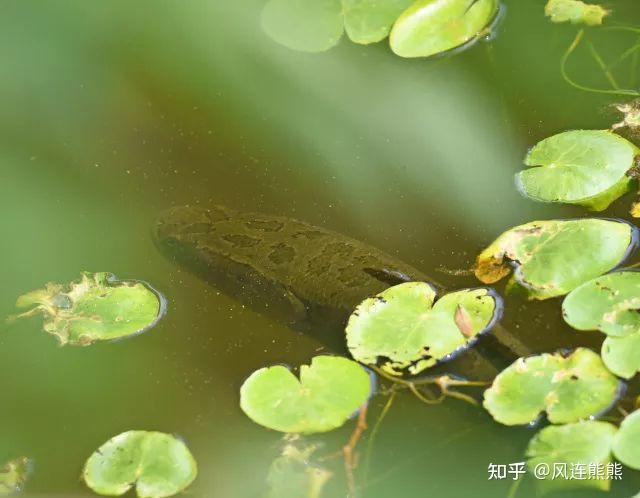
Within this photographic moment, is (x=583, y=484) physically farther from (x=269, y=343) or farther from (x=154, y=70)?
(x=154, y=70)

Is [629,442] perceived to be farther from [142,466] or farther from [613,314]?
[142,466]

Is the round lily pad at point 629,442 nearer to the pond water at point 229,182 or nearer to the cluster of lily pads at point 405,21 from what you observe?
the pond water at point 229,182

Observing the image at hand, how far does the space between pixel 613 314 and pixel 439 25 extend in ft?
4.31

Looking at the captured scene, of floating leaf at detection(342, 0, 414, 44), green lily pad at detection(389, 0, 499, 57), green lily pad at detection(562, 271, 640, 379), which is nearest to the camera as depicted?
green lily pad at detection(562, 271, 640, 379)

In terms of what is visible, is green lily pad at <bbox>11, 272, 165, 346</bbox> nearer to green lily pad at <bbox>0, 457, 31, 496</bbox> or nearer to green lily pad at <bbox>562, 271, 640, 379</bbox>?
green lily pad at <bbox>0, 457, 31, 496</bbox>

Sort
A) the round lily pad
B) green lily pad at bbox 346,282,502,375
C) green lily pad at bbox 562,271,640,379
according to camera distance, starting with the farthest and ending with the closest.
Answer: green lily pad at bbox 346,282,502,375
green lily pad at bbox 562,271,640,379
the round lily pad

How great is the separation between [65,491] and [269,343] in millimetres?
630

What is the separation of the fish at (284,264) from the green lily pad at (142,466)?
0.49 meters

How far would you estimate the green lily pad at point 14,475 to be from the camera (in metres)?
1.89

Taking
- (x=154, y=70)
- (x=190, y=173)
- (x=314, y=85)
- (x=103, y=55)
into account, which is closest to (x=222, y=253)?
(x=190, y=173)

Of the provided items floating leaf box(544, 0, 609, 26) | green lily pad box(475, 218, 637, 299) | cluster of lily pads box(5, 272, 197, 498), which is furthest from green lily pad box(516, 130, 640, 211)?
cluster of lily pads box(5, 272, 197, 498)

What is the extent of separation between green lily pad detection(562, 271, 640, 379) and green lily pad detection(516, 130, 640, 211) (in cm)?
34

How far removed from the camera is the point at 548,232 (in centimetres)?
200

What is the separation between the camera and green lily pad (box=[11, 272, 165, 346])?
2.11 metres
